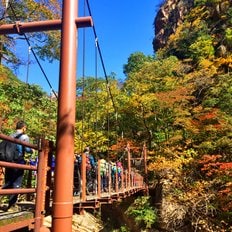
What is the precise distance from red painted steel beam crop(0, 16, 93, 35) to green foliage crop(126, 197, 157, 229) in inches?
436

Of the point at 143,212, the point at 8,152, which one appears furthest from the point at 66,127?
the point at 143,212

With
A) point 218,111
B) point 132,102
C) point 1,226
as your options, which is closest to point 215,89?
point 218,111

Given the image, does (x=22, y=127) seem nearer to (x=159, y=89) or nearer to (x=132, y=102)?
(x=132, y=102)

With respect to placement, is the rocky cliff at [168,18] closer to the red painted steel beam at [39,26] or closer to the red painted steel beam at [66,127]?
the red painted steel beam at [39,26]

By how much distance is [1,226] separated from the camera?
224 centimetres

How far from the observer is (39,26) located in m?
3.11

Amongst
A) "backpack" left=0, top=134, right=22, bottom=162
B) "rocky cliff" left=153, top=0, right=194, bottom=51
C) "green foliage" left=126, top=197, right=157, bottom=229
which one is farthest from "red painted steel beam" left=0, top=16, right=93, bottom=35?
"rocky cliff" left=153, top=0, right=194, bottom=51

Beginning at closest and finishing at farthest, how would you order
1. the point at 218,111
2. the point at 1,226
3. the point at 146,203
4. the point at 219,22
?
the point at 1,226 → the point at 146,203 → the point at 218,111 → the point at 219,22

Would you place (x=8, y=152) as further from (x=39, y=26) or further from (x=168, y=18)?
(x=168, y=18)

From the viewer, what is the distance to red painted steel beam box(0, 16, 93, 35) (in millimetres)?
2771

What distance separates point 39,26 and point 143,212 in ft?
38.2

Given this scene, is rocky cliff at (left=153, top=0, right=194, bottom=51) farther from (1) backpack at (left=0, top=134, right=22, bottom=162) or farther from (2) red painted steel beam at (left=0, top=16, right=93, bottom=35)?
(1) backpack at (left=0, top=134, right=22, bottom=162)

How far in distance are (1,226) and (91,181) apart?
14.5 feet

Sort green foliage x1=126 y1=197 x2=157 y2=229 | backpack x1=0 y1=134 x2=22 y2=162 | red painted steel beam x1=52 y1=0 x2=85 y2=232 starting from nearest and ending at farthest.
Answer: red painted steel beam x1=52 y1=0 x2=85 y2=232, backpack x1=0 y1=134 x2=22 y2=162, green foliage x1=126 y1=197 x2=157 y2=229
